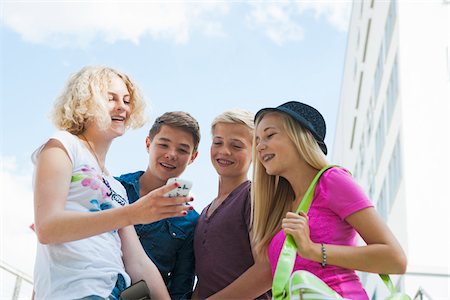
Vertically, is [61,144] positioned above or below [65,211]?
above

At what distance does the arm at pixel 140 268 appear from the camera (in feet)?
12.1

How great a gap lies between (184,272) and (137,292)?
91 centimetres

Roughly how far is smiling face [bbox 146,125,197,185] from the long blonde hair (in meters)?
0.77

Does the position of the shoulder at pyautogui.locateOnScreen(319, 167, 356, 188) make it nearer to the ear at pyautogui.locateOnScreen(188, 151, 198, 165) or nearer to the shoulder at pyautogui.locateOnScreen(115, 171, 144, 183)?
the ear at pyautogui.locateOnScreen(188, 151, 198, 165)

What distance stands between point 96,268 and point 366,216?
46.9 inches

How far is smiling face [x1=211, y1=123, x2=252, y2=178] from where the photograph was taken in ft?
15.2

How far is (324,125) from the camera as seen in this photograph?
13.2ft

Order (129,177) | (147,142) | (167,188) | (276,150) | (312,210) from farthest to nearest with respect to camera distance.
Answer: (147,142) → (129,177) → (276,150) → (312,210) → (167,188)

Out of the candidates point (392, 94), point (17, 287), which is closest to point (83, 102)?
point (17, 287)

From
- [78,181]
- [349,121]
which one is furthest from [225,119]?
[349,121]

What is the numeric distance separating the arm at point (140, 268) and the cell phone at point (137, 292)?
133mm

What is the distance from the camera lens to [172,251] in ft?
14.3

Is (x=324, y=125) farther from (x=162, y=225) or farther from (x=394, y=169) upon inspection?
(x=394, y=169)

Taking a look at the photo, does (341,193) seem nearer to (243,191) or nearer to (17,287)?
(243,191)
